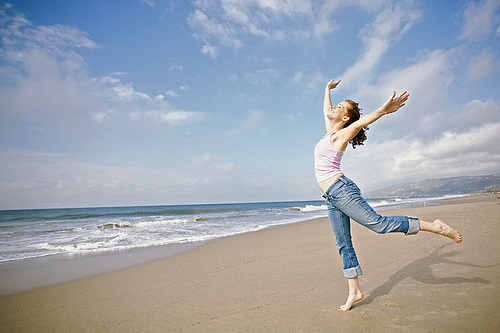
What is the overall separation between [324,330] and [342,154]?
59.7 inches

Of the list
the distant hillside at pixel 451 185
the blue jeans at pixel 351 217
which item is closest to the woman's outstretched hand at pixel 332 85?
the blue jeans at pixel 351 217

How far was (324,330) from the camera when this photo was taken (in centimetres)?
215

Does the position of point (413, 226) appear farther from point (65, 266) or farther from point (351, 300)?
point (65, 266)

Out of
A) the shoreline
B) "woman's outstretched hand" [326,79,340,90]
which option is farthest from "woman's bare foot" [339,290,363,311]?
the shoreline

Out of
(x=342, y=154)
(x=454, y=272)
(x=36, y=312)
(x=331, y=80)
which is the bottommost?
(x=36, y=312)

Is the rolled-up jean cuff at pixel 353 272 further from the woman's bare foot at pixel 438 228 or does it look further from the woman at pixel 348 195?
the woman's bare foot at pixel 438 228

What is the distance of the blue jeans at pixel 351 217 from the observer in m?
2.36

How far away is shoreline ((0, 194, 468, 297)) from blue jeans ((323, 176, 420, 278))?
4336 millimetres

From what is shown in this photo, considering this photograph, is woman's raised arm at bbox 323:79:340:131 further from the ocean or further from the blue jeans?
the ocean

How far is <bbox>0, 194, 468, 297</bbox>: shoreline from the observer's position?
4.35 metres

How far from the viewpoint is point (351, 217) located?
8.16 ft

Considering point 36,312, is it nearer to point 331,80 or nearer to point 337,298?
point 337,298

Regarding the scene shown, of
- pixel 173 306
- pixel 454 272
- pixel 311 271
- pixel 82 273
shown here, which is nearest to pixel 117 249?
pixel 82 273

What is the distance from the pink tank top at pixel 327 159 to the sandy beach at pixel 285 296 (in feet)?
4.17
